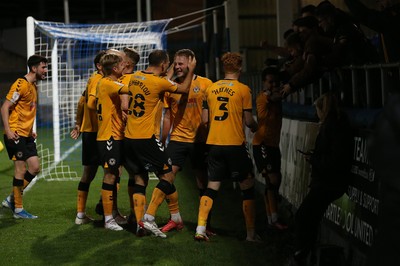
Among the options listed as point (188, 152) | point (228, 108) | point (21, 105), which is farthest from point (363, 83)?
point (21, 105)

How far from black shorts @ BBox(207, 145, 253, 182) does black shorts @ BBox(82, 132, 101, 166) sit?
5.28ft

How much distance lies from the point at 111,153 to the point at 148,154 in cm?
54

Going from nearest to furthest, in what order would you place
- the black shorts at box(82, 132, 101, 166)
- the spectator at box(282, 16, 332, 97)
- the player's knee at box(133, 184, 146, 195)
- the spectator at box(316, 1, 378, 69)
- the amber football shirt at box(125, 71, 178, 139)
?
the spectator at box(316, 1, 378, 69) < the spectator at box(282, 16, 332, 97) < the amber football shirt at box(125, 71, 178, 139) < the player's knee at box(133, 184, 146, 195) < the black shorts at box(82, 132, 101, 166)

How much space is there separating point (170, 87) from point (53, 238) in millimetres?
1864

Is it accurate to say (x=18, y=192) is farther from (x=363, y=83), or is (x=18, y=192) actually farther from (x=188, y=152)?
(x=363, y=83)

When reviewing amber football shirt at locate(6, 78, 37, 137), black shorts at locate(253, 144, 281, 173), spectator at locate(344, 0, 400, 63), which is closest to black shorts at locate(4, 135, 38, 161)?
amber football shirt at locate(6, 78, 37, 137)

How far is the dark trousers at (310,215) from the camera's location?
5.61 metres

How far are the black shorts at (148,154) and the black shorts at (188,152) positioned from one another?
0.30 meters

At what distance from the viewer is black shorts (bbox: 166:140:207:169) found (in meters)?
7.59

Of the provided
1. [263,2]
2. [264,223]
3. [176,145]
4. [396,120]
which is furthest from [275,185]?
[263,2]

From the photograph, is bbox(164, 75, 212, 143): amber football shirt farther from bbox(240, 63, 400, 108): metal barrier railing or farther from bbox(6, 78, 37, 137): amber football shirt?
bbox(6, 78, 37, 137): amber football shirt

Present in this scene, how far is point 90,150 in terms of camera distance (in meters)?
8.16

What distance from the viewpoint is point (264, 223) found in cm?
804

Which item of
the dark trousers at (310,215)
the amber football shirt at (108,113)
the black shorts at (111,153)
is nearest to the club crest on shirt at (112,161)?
the black shorts at (111,153)
